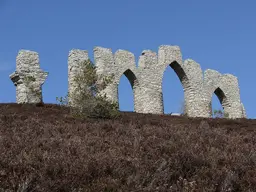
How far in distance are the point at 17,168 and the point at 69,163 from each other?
770 millimetres

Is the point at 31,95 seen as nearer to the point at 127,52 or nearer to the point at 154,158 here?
the point at 127,52

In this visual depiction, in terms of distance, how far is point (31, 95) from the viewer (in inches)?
1193

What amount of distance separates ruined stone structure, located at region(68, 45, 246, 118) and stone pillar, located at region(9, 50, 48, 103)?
9.76 ft

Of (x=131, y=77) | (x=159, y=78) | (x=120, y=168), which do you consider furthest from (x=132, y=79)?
(x=120, y=168)

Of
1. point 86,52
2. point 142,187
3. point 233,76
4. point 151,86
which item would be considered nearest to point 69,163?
point 142,187

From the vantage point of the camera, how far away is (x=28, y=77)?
30.0m

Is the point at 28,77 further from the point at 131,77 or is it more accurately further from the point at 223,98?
the point at 223,98

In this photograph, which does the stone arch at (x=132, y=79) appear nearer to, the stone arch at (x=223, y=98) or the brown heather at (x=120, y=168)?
the stone arch at (x=223, y=98)

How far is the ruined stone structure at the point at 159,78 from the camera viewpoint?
35562mm

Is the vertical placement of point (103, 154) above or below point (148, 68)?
below

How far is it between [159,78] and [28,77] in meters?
12.7

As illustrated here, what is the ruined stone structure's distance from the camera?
117ft

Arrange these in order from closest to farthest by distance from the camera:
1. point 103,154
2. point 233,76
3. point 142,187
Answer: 1. point 142,187
2. point 103,154
3. point 233,76

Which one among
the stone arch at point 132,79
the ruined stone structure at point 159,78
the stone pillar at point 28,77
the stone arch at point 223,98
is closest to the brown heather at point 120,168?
the stone pillar at point 28,77
